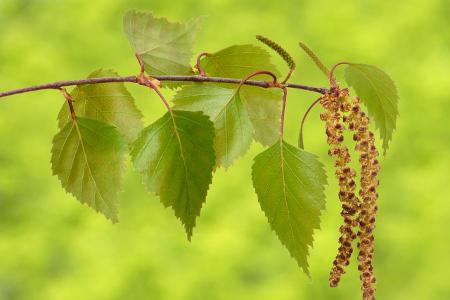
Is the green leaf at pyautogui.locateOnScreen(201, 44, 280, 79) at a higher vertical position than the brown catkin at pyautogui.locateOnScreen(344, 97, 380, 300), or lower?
higher

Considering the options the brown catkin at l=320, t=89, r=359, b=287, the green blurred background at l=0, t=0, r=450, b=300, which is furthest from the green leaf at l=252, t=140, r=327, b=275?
the green blurred background at l=0, t=0, r=450, b=300

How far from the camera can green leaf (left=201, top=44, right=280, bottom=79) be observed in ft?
1.64

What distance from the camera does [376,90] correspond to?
1.53 ft

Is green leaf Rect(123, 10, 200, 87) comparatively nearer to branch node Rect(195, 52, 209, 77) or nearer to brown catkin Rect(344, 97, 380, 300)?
branch node Rect(195, 52, 209, 77)

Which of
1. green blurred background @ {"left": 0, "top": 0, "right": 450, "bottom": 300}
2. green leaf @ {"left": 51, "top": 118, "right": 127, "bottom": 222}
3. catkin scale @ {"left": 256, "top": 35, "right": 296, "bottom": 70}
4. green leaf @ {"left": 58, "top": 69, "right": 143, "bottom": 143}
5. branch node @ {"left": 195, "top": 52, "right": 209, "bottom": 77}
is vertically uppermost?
catkin scale @ {"left": 256, "top": 35, "right": 296, "bottom": 70}

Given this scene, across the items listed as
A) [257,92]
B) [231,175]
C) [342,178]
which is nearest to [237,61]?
[257,92]

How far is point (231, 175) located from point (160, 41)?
5.82 feet

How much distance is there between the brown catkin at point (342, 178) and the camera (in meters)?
0.41

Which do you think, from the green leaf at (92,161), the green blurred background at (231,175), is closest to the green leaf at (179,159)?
the green leaf at (92,161)

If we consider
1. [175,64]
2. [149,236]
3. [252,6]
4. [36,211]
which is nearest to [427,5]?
[252,6]

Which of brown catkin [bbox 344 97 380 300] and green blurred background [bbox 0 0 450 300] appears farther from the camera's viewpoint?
green blurred background [bbox 0 0 450 300]

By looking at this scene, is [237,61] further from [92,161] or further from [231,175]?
[231,175]

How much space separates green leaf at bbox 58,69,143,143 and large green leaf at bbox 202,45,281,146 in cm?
6

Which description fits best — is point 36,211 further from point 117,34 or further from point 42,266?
point 117,34
